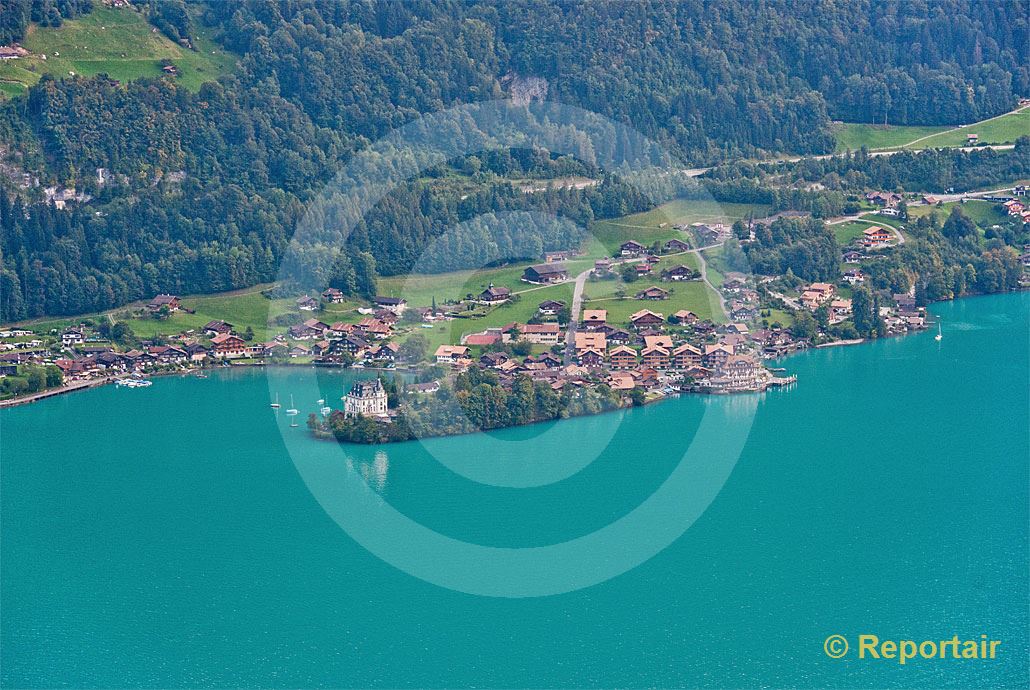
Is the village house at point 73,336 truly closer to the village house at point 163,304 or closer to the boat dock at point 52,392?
the village house at point 163,304

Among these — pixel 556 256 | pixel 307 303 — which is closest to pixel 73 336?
pixel 307 303

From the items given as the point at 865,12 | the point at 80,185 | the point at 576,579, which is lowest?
the point at 576,579

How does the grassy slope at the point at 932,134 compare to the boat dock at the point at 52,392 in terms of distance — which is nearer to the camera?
the boat dock at the point at 52,392

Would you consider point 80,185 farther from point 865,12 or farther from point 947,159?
point 865,12

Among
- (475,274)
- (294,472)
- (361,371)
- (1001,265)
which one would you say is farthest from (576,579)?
(1001,265)

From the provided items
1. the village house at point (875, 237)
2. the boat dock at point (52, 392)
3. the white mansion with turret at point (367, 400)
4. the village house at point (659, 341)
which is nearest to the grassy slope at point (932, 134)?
the village house at point (875, 237)
